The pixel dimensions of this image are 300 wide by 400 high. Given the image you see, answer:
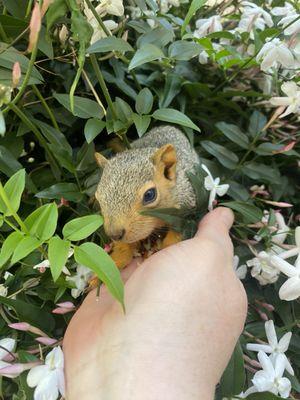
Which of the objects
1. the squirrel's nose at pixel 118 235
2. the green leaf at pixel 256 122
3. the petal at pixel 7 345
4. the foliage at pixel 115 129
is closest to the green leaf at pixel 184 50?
the foliage at pixel 115 129

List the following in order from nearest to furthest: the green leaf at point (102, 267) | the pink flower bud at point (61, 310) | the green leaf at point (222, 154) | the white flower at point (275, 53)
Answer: the green leaf at point (102, 267)
the pink flower bud at point (61, 310)
the white flower at point (275, 53)
the green leaf at point (222, 154)

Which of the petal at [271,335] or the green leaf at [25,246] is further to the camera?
the petal at [271,335]

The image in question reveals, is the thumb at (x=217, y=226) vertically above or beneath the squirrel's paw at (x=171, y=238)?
above

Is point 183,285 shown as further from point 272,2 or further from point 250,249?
point 272,2

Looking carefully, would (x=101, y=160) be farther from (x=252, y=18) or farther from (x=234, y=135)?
(x=252, y=18)

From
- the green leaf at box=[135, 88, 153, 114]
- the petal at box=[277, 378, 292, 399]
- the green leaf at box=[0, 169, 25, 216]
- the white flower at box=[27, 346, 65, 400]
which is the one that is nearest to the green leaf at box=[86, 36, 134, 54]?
the green leaf at box=[135, 88, 153, 114]

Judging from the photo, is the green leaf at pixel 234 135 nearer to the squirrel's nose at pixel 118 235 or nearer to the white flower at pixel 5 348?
the squirrel's nose at pixel 118 235

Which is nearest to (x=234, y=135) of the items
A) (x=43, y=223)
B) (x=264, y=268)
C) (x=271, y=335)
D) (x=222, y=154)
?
(x=222, y=154)
